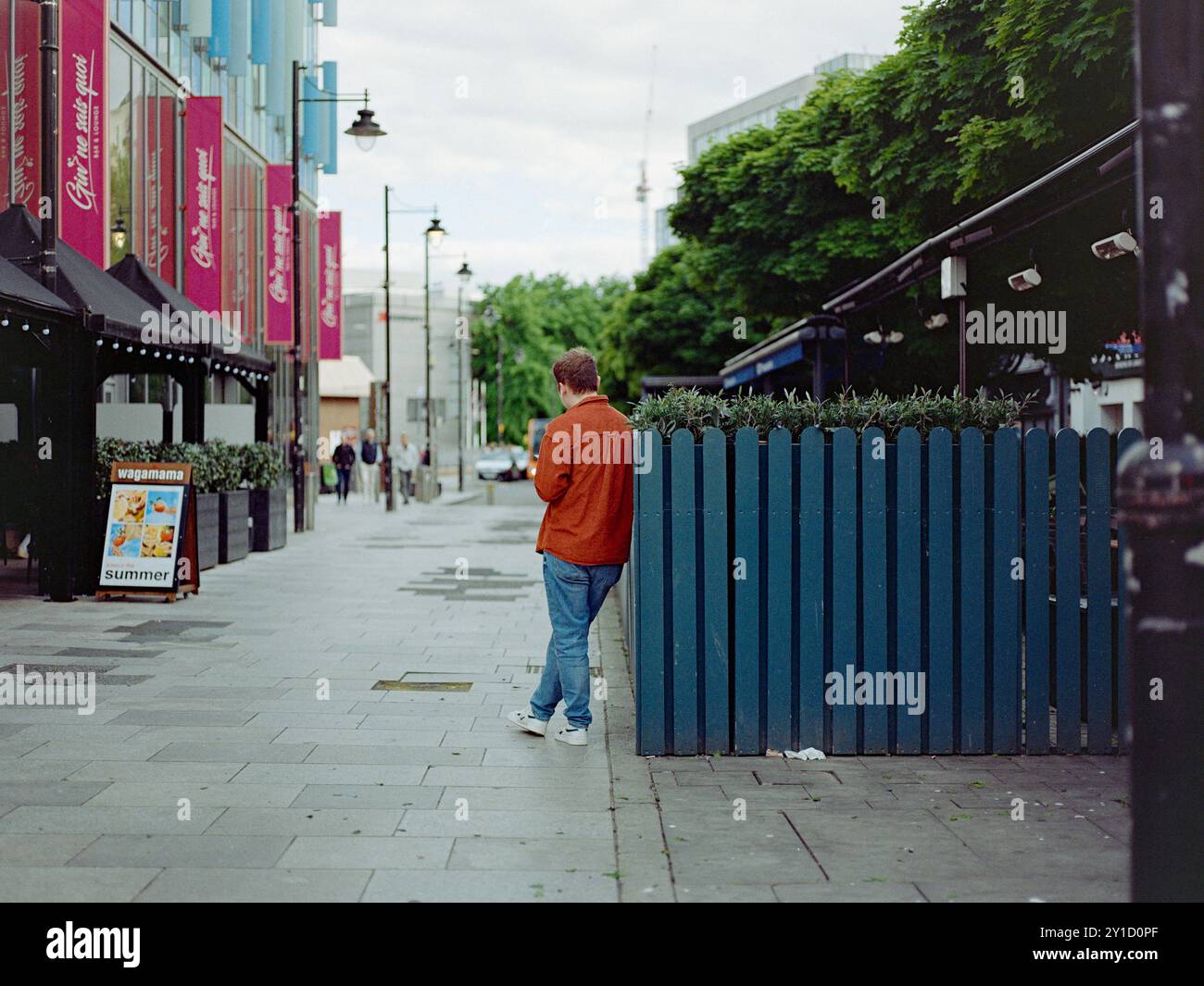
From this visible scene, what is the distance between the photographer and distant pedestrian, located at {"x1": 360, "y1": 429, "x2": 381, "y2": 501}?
119 ft

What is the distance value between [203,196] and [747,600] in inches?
790

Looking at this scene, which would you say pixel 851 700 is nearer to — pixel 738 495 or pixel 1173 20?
pixel 738 495

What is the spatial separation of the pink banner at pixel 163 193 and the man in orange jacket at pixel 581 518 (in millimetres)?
21059

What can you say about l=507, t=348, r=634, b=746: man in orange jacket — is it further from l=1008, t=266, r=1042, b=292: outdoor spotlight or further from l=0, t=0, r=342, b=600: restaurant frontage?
l=0, t=0, r=342, b=600: restaurant frontage

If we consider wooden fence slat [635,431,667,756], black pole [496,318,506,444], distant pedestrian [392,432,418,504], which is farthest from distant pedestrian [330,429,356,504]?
black pole [496,318,506,444]

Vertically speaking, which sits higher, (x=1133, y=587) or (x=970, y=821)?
(x=1133, y=587)

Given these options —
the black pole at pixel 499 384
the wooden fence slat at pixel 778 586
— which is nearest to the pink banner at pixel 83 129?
the wooden fence slat at pixel 778 586

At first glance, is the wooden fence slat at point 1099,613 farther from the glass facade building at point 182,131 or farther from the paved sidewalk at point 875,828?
the glass facade building at point 182,131

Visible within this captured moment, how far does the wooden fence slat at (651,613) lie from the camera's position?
20.7 feet

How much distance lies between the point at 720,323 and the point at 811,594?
117 ft

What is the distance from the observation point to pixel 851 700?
20.9 ft

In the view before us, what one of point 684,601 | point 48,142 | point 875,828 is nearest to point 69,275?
point 48,142
